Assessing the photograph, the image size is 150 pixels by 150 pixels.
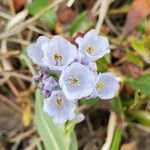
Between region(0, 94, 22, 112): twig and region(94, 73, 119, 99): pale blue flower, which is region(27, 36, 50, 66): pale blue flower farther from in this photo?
region(0, 94, 22, 112): twig

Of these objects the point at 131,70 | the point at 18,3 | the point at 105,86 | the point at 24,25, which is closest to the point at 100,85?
the point at 105,86

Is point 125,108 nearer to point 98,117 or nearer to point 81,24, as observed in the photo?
point 98,117

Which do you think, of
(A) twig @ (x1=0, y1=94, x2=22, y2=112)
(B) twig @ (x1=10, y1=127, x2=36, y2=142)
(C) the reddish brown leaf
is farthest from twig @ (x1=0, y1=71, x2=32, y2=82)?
(C) the reddish brown leaf

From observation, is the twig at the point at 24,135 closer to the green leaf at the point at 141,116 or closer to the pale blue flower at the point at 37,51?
the green leaf at the point at 141,116

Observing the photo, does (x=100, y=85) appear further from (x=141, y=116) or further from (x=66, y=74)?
(x=141, y=116)

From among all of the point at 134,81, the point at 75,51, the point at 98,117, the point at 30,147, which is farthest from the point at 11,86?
the point at 75,51

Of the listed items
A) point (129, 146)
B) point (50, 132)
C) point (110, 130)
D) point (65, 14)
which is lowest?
point (129, 146)

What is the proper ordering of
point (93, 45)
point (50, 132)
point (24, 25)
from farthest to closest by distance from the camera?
point (24, 25) → point (50, 132) → point (93, 45)
